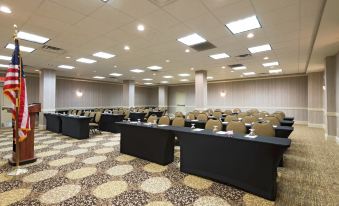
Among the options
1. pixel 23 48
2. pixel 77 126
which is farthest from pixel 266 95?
pixel 23 48

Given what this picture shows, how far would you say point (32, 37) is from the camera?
517 centimetres

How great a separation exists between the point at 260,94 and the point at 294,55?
6.83 meters

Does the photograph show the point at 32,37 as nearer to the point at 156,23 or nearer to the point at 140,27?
the point at 140,27

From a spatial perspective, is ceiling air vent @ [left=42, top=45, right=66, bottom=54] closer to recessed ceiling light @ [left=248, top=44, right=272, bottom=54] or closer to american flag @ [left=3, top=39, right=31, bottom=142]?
american flag @ [left=3, top=39, right=31, bottom=142]

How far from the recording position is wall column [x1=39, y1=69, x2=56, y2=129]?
31.2 ft

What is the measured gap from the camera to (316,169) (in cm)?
386

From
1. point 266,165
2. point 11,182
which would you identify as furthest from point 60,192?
point 266,165

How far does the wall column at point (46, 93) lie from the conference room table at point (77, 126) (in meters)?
3.09

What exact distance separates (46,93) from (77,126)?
429cm

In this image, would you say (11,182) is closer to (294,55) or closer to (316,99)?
(294,55)

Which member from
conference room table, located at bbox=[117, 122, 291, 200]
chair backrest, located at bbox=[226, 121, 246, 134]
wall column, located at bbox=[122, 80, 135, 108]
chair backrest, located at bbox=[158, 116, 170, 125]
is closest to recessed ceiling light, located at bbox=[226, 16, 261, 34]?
chair backrest, located at bbox=[226, 121, 246, 134]

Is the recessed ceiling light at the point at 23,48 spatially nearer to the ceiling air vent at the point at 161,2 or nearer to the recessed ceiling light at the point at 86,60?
the recessed ceiling light at the point at 86,60

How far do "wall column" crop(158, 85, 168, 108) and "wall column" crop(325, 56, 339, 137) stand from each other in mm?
13681

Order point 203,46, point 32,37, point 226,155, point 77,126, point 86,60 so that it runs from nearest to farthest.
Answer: point 226,155, point 32,37, point 203,46, point 77,126, point 86,60
